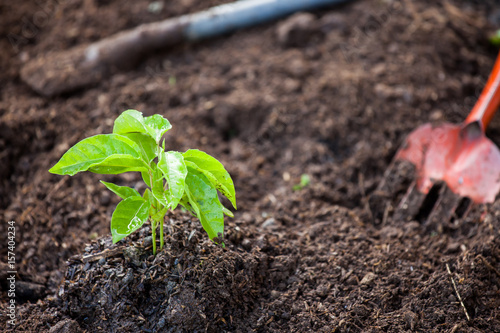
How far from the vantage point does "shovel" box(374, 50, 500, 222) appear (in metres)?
2.39

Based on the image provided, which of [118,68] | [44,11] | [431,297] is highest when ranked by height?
[44,11]

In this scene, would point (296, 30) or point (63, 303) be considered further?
point (296, 30)

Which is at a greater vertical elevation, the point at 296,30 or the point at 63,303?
the point at 296,30

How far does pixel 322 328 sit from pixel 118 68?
2.54m

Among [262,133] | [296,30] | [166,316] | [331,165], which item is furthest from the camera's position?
[296,30]

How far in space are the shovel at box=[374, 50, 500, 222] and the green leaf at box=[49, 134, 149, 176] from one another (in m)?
1.61

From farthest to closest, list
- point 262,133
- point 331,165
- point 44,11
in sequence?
point 44,11
point 262,133
point 331,165

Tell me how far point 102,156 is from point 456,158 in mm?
2164

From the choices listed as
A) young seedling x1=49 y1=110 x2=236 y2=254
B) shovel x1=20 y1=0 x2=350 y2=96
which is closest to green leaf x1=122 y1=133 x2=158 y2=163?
young seedling x1=49 y1=110 x2=236 y2=254

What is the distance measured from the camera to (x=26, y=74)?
3.19 metres

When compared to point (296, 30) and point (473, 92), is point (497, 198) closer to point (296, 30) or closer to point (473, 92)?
point (473, 92)

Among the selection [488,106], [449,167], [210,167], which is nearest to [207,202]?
[210,167]

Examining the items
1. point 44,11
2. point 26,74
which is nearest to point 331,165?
point 26,74

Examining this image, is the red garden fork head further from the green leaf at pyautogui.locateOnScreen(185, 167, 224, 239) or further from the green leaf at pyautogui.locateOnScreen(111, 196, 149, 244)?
the green leaf at pyautogui.locateOnScreen(111, 196, 149, 244)
